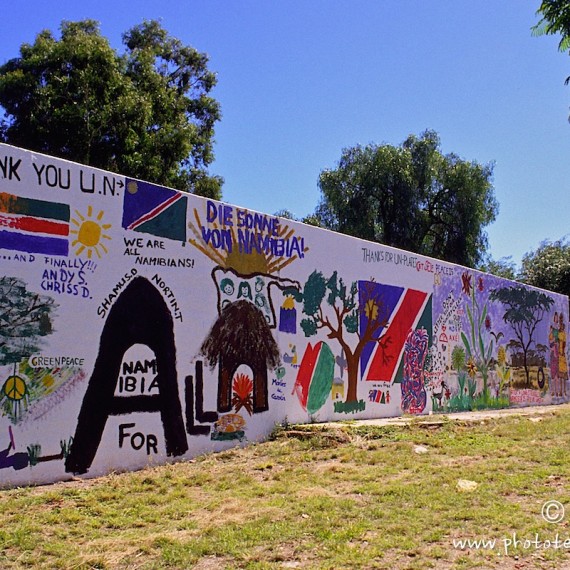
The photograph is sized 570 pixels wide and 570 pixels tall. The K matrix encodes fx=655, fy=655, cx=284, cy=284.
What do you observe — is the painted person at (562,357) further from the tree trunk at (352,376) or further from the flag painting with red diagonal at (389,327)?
the tree trunk at (352,376)

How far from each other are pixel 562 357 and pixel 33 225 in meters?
17.7

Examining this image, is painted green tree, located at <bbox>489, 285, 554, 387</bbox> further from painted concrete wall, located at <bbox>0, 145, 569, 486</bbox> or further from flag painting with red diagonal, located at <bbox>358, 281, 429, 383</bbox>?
painted concrete wall, located at <bbox>0, 145, 569, 486</bbox>

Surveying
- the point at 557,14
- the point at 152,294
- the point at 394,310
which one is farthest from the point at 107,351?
the point at 394,310

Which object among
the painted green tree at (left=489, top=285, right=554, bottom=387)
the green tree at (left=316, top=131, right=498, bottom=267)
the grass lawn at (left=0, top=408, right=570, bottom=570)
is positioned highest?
the green tree at (left=316, top=131, right=498, bottom=267)

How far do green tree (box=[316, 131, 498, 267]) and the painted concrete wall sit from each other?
47.9ft

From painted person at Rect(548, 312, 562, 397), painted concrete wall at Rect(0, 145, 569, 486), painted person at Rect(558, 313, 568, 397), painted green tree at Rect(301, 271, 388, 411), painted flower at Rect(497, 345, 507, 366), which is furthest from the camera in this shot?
painted person at Rect(558, 313, 568, 397)

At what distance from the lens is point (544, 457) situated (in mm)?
7613

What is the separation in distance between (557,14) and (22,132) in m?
15.6

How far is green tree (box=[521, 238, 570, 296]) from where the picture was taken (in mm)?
28609

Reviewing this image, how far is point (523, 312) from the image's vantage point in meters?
17.7

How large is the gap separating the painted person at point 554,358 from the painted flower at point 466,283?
5.52 m

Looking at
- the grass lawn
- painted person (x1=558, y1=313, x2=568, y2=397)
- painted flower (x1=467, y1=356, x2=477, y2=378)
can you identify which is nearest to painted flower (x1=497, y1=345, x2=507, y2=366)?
painted flower (x1=467, y1=356, x2=477, y2=378)

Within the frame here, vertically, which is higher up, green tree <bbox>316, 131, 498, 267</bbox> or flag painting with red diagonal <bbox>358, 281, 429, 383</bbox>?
green tree <bbox>316, 131, 498, 267</bbox>

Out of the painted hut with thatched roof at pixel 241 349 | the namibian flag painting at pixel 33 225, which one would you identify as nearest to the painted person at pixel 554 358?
the painted hut with thatched roof at pixel 241 349
